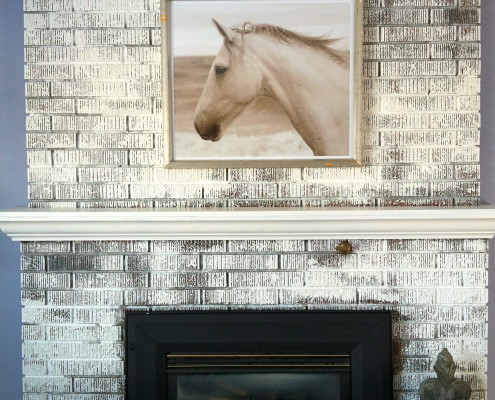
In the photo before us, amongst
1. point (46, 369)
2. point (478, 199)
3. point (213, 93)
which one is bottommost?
point (46, 369)

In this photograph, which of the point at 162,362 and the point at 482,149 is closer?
the point at 162,362

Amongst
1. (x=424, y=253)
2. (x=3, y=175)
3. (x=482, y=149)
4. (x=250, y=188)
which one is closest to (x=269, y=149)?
(x=250, y=188)

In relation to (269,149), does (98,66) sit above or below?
above

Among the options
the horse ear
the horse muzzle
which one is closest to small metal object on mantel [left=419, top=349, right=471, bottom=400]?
the horse muzzle

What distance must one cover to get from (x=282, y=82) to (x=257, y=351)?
37.3 inches

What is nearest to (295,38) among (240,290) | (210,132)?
(210,132)

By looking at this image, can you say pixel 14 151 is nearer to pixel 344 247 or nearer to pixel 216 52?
pixel 216 52

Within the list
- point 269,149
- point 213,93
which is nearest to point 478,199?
point 269,149

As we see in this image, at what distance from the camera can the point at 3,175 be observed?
7.19ft

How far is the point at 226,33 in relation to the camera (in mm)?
2092

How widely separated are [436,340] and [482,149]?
73cm

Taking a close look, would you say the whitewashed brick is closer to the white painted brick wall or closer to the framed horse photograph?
the framed horse photograph

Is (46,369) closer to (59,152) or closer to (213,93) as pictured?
(59,152)

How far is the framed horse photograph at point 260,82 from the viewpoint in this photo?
2086mm
